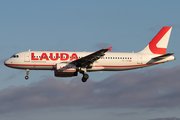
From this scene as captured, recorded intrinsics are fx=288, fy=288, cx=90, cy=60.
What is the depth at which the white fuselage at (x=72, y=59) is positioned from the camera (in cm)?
4472

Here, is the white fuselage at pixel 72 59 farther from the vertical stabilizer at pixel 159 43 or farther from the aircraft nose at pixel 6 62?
the vertical stabilizer at pixel 159 43

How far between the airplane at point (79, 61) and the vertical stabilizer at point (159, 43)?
4.61 ft

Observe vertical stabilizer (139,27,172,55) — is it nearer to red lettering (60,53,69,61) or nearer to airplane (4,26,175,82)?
airplane (4,26,175,82)

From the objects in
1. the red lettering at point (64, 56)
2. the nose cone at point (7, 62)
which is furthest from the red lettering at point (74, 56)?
the nose cone at point (7, 62)

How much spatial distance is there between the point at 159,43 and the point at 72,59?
629 inches

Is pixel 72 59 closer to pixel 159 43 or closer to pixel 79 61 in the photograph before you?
pixel 79 61

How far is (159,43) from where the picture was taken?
50344mm

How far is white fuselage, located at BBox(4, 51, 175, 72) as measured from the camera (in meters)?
44.7

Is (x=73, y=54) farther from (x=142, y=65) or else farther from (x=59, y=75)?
(x=142, y=65)

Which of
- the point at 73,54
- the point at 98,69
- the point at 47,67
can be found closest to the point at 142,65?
the point at 98,69

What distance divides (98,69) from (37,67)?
31.6 ft

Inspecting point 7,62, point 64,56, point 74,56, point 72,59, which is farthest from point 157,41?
point 7,62

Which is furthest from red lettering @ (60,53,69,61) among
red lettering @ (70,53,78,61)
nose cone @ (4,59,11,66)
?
nose cone @ (4,59,11,66)

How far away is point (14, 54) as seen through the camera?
46062mm
